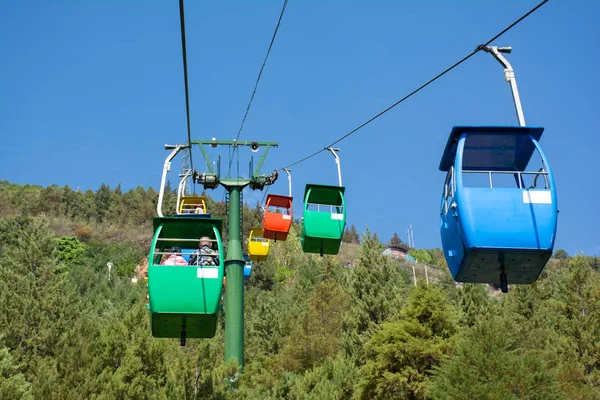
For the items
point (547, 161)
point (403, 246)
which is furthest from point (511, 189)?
point (403, 246)

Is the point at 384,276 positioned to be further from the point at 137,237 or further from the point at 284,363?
the point at 137,237

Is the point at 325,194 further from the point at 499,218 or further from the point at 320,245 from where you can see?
the point at 499,218

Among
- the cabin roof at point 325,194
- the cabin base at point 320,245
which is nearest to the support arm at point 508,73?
the cabin roof at point 325,194

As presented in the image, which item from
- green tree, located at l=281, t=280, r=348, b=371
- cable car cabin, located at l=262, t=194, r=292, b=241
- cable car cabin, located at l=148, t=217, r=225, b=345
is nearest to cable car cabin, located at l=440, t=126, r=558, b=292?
cable car cabin, located at l=148, t=217, r=225, b=345

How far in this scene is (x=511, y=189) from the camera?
6.10 m

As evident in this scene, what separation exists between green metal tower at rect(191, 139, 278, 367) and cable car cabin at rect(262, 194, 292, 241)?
7.73 ft

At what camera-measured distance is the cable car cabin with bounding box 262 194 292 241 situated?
1507 cm

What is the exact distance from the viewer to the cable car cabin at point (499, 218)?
593 cm

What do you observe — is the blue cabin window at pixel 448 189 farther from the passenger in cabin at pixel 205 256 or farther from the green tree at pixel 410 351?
the green tree at pixel 410 351

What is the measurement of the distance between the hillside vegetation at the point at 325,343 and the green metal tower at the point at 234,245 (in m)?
0.74

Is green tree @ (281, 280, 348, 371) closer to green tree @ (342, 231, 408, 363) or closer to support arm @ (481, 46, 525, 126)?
green tree @ (342, 231, 408, 363)

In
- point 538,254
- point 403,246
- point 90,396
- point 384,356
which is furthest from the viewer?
point 403,246

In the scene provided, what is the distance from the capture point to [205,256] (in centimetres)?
869

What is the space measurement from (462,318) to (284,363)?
36.1ft
